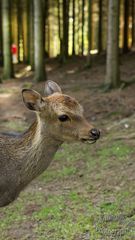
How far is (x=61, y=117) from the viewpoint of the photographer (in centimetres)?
423

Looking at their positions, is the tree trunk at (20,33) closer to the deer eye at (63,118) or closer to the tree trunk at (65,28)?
the tree trunk at (65,28)

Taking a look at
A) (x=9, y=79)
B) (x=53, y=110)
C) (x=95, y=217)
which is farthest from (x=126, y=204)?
(x=9, y=79)

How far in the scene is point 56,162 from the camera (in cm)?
804

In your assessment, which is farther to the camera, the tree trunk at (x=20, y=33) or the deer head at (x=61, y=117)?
the tree trunk at (x=20, y=33)

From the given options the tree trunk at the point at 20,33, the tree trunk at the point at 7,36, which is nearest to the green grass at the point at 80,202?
the tree trunk at the point at 7,36

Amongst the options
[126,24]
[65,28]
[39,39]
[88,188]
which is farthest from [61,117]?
[65,28]

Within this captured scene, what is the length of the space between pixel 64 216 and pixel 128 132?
346cm

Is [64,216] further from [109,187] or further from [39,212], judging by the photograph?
[109,187]

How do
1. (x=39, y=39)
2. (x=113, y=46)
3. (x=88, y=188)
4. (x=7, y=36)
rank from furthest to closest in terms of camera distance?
(x=7, y=36) → (x=39, y=39) → (x=113, y=46) → (x=88, y=188)

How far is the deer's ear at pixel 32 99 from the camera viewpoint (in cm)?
413

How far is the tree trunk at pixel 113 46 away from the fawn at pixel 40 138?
6.84 m

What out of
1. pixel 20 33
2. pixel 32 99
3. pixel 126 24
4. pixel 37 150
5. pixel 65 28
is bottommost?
pixel 20 33

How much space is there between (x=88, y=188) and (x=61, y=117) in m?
2.68

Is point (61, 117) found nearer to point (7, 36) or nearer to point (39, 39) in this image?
point (39, 39)
